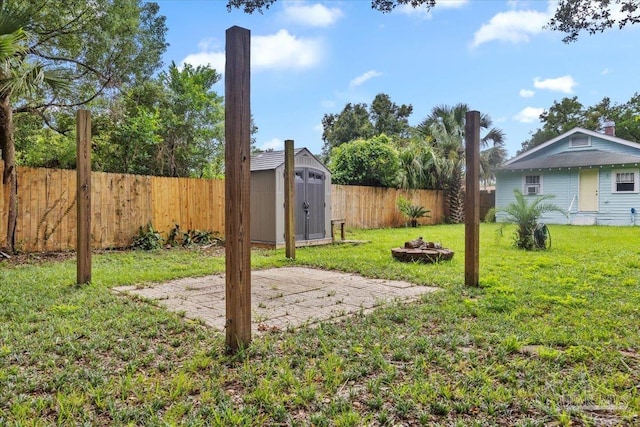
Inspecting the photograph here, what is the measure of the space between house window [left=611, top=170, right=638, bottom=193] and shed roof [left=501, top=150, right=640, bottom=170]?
1.78 ft

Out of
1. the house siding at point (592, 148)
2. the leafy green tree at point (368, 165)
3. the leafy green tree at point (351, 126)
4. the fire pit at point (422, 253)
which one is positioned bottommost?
the fire pit at point (422, 253)

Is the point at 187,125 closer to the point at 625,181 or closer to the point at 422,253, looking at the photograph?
the point at 422,253

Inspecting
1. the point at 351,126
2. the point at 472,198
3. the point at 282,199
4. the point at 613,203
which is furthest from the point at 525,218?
the point at 351,126

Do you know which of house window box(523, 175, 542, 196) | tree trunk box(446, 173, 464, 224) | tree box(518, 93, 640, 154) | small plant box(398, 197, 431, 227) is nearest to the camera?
small plant box(398, 197, 431, 227)

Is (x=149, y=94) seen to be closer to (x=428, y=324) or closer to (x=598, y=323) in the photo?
(x=428, y=324)

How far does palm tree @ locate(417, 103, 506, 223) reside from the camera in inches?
648

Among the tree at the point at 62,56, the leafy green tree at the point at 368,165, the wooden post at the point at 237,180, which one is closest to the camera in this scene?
the wooden post at the point at 237,180

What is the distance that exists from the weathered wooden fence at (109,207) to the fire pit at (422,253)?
4.76m

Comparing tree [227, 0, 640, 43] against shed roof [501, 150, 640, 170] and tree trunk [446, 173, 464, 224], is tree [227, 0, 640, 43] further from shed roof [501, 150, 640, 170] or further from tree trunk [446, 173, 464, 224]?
tree trunk [446, 173, 464, 224]

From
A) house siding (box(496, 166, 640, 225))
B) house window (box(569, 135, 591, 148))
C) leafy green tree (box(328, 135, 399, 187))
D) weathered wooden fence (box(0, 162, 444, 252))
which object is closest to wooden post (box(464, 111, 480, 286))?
weathered wooden fence (box(0, 162, 444, 252))

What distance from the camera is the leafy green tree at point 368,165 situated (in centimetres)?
1425

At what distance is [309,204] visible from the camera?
8.88 meters

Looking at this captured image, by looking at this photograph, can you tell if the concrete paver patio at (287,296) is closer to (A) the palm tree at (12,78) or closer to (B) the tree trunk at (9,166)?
(A) the palm tree at (12,78)

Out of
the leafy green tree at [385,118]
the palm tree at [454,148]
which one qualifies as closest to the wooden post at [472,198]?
the palm tree at [454,148]
